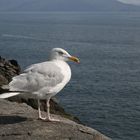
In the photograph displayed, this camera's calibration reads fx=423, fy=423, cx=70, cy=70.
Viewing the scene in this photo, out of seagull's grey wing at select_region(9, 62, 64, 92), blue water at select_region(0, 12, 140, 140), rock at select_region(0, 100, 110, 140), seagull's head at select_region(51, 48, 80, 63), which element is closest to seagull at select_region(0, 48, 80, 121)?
seagull's grey wing at select_region(9, 62, 64, 92)

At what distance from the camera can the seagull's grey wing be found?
10.1 metres

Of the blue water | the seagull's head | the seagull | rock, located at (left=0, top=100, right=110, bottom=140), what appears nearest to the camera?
rock, located at (left=0, top=100, right=110, bottom=140)

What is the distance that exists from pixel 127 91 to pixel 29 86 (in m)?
37.1

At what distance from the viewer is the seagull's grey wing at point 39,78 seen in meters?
10.1

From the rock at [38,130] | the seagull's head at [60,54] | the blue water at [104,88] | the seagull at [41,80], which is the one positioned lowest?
the blue water at [104,88]

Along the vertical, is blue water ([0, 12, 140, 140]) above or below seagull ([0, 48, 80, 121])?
below

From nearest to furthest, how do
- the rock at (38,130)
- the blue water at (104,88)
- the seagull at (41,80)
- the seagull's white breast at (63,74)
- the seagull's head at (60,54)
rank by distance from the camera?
the rock at (38,130) → the seagull at (41,80) → the seagull's white breast at (63,74) → the seagull's head at (60,54) → the blue water at (104,88)

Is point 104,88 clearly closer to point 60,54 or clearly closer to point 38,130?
point 60,54

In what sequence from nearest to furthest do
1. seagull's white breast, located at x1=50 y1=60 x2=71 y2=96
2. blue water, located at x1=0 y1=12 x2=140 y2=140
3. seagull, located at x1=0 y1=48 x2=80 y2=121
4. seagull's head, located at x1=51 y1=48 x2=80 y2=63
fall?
1. seagull, located at x1=0 y1=48 x2=80 y2=121
2. seagull's white breast, located at x1=50 y1=60 x2=71 y2=96
3. seagull's head, located at x1=51 y1=48 x2=80 y2=63
4. blue water, located at x1=0 y1=12 x2=140 y2=140

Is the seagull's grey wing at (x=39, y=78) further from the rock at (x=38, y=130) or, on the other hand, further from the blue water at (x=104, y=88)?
the blue water at (x=104, y=88)

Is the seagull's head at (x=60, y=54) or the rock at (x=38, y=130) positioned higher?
the seagull's head at (x=60, y=54)

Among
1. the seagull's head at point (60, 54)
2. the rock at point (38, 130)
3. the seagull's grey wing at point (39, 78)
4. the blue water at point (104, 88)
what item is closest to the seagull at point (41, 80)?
the seagull's grey wing at point (39, 78)

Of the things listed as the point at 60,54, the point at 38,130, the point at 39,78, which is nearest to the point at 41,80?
the point at 39,78

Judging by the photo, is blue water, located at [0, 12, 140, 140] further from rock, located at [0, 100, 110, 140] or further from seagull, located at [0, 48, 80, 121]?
seagull, located at [0, 48, 80, 121]
